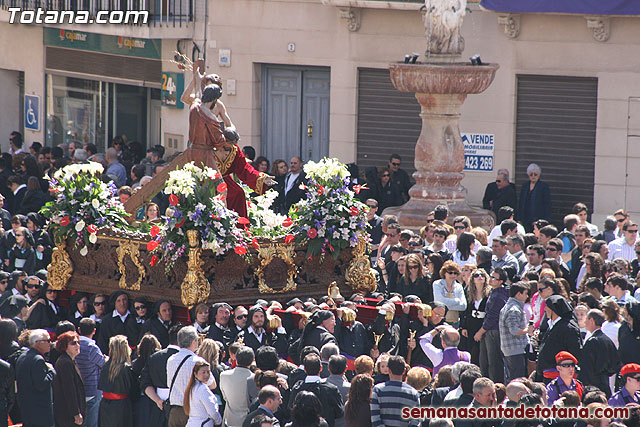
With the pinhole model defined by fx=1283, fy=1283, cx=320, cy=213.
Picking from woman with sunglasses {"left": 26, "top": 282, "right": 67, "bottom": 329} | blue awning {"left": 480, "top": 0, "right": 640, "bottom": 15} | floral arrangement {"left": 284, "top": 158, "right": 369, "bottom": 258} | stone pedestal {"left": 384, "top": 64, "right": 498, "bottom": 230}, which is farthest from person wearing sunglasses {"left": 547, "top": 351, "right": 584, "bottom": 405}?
blue awning {"left": 480, "top": 0, "right": 640, "bottom": 15}

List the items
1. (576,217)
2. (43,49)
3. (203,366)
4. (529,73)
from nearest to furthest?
(203,366)
(576,217)
(529,73)
(43,49)

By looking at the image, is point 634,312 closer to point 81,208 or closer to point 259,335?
point 259,335

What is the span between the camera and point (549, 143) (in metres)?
21.0

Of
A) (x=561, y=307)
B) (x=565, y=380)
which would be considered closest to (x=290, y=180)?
(x=561, y=307)

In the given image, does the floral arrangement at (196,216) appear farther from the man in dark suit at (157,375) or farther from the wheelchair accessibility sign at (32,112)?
the wheelchair accessibility sign at (32,112)

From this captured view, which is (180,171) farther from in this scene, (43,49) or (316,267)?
(43,49)

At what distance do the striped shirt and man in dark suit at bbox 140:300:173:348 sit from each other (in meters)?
3.29

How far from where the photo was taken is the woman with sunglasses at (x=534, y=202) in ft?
63.1

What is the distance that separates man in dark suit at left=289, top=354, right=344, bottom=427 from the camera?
994 cm

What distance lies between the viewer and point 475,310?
13.1 meters

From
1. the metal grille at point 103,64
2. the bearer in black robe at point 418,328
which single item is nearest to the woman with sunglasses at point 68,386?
the bearer in black robe at point 418,328

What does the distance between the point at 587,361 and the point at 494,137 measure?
10370mm

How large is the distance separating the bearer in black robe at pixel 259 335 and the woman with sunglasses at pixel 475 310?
2068 millimetres

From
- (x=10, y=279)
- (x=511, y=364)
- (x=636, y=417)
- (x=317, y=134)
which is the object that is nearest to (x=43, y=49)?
(x=317, y=134)
